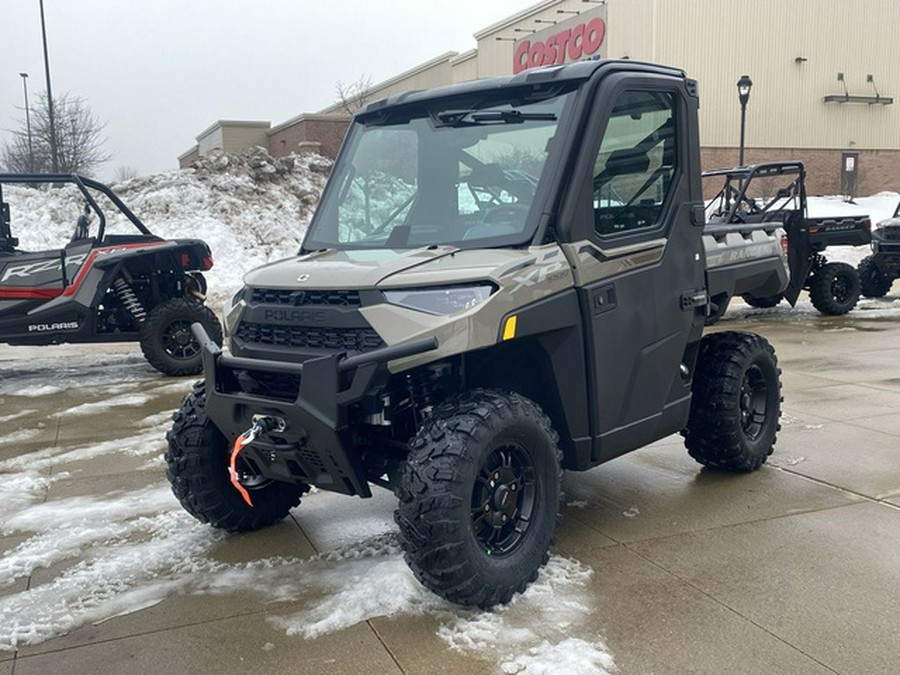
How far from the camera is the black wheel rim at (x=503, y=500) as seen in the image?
141 inches

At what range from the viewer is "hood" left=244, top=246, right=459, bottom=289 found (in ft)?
11.8

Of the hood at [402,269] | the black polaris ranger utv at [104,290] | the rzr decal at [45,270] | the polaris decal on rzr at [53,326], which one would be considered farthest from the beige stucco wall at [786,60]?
the hood at [402,269]

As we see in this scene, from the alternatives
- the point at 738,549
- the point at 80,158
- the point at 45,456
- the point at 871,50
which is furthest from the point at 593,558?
the point at 871,50

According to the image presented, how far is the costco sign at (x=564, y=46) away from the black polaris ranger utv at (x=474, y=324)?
30.3 m

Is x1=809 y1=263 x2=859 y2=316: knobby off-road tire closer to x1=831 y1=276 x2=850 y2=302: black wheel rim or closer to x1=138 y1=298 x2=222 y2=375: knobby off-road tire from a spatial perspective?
x1=831 y1=276 x2=850 y2=302: black wheel rim

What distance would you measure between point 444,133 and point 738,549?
2459 millimetres

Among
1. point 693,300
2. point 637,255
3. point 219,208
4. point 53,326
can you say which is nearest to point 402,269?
point 637,255

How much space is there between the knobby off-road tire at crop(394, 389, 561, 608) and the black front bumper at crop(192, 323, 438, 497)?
31 cm

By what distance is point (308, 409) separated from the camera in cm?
339

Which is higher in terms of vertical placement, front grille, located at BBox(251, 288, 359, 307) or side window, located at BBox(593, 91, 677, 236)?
side window, located at BBox(593, 91, 677, 236)

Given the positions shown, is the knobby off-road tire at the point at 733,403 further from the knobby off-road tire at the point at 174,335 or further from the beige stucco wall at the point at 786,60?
the beige stucco wall at the point at 786,60

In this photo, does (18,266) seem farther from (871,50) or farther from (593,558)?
(871,50)

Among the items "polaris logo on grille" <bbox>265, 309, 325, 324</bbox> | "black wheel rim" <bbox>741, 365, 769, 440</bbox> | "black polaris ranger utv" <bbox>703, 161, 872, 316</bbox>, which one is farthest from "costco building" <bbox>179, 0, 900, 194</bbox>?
"polaris logo on grille" <bbox>265, 309, 325, 324</bbox>

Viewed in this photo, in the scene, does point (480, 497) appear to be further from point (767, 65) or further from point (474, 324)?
point (767, 65)
